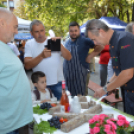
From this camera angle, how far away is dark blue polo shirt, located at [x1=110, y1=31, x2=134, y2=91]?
176cm

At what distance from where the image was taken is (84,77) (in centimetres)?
316

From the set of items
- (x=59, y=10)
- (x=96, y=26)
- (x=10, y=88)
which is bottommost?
(x=10, y=88)

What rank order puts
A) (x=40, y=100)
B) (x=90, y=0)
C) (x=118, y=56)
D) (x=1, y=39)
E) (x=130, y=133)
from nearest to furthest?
1. (x=130, y=133)
2. (x=1, y=39)
3. (x=118, y=56)
4. (x=40, y=100)
5. (x=90, y=0)

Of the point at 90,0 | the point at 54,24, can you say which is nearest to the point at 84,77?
the point at 90,0

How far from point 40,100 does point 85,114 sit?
85 centimetres

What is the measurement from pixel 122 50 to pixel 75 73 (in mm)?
1414

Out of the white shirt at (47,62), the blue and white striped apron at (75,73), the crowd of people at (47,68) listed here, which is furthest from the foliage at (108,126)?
the blue and white striped apron at (75,73)

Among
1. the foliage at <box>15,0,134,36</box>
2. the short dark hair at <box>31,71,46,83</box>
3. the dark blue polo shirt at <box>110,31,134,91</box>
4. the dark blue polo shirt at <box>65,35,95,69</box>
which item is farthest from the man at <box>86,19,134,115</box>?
the foliage at <box>15,0,134,36</box>

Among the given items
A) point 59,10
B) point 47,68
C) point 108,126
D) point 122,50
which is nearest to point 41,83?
point 47,68

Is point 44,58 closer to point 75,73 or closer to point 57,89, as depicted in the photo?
point 57,89

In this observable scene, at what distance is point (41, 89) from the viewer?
8.01 feet

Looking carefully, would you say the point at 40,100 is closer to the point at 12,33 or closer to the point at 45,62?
the point at 45,62

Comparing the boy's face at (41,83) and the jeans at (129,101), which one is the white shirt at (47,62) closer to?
the boy's face at (41,83)

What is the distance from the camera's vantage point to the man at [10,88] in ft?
4.28
